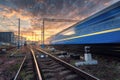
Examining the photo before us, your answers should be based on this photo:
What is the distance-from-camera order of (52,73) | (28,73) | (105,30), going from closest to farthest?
(52,73)
(28,73)
(105,30)

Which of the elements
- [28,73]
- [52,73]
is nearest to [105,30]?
[52,73]

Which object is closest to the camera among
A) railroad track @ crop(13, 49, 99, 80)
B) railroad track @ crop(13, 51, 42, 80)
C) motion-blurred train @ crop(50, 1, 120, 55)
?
railroad track @ crop(13, 49, 99, 80)

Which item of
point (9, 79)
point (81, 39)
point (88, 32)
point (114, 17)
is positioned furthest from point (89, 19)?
point (9, 79)

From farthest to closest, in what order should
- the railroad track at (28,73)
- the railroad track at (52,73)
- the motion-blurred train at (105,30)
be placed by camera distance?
1. the motion-blurred train at (105,30)
2. the railroad track at (28,73)
3. the railroad track at (52,73)

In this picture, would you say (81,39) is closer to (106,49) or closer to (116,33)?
(106,49)

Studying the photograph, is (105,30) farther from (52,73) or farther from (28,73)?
(28,73)

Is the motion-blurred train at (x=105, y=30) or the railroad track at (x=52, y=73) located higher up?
the motion-blurred train at (x=105, y=30)

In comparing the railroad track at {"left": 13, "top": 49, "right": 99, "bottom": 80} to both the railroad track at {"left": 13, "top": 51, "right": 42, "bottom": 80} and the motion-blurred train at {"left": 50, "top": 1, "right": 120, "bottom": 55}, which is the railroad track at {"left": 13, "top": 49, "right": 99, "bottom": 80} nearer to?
the railroad track at {"left": 13, "top": 51, "right": 42, "bottom": 80}

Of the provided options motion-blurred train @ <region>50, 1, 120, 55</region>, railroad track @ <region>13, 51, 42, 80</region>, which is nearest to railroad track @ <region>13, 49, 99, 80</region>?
railroad track @ <region>13, 51, 42, 80</region>

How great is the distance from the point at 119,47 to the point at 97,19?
8.91ft

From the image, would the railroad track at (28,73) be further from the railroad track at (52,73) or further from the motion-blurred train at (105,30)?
the motion-blurred train at (105,30)

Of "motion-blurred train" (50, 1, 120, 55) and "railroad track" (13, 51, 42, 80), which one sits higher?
"motion-blurred train" (50, 1, 120, 55)

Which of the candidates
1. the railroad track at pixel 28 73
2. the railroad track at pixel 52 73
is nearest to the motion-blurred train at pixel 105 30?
the railroad track at pixel 52 73

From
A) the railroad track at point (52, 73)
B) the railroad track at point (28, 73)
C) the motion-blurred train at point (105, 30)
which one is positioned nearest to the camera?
the railroad track at point (52, 73)
